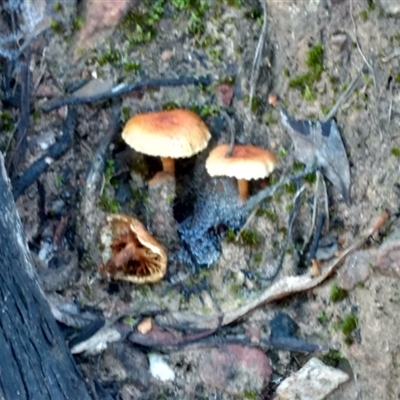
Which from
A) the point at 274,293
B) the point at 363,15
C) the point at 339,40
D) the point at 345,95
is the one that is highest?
the point at 363,15

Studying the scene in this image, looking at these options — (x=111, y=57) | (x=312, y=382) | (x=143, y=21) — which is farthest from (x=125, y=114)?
(x=312, y=382)

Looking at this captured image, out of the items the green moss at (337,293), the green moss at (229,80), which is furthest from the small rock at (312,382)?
the green moss at (229,80)

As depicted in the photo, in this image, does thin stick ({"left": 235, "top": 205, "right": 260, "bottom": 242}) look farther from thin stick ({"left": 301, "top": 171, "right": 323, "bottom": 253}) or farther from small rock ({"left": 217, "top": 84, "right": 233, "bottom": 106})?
small rock ({"left": 217, "top": 84, "right": 233, "bottom": 106})

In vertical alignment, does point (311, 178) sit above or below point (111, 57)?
below

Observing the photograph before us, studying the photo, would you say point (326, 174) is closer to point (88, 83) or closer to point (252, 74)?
point (252, 74)

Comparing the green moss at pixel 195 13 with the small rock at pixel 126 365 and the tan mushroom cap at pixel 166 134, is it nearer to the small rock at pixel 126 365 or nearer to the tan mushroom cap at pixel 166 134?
the tan mushroom cap at pixel 166 134

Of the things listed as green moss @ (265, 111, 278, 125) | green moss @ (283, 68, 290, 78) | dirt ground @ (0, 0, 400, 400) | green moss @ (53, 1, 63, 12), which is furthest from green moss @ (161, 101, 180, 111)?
green moss @ (53, 1, 63, 12)

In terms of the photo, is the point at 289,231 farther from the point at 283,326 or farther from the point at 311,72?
the point at 311,72
